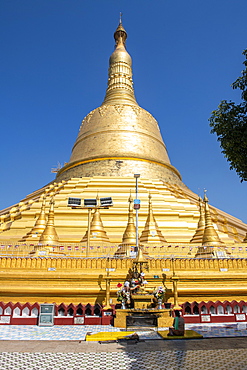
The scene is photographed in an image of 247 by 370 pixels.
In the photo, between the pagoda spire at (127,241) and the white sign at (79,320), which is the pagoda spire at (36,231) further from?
the white sign at (79,320)

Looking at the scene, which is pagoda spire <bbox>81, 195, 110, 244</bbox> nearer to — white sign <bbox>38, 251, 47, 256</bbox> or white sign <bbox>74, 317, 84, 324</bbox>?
white sign <bbox>38, 251, 47, 256</bbox>

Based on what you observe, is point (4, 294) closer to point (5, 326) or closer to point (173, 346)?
point (5, 326)

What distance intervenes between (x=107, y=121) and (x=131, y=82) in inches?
325

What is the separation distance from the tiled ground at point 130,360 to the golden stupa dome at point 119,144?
56.2 ft

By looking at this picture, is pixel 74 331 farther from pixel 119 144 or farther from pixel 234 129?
pixel 119 144

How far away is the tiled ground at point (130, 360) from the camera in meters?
4.15

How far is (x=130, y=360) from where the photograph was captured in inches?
176

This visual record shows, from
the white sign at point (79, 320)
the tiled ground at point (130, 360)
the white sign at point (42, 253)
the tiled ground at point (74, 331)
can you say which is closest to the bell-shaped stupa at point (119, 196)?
the white sign at point (42, 253)

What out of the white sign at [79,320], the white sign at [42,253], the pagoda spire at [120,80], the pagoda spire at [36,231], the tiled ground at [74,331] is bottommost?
the tiled ground at [74,331]

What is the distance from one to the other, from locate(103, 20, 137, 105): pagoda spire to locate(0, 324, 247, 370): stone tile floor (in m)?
24.5

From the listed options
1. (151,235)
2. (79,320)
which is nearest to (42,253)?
(79,320)

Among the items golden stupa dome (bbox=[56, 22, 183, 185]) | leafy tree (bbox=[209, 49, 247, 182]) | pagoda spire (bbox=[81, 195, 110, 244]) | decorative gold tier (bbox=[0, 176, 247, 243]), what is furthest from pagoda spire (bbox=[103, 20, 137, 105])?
leafy tree (bbox=[209, 49, 247, 182])

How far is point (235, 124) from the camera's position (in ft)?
20.6

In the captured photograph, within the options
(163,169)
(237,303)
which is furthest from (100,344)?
(163,169)
